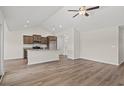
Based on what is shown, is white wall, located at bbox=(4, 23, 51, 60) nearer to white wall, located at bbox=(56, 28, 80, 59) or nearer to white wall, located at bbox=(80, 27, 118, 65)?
white wall, located at bbox=(56, 28, 80, 59)

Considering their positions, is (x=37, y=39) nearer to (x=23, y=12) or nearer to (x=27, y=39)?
(x=27, y=39)

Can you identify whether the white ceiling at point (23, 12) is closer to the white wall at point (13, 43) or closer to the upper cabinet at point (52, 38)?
the white wall at point (13, 43)

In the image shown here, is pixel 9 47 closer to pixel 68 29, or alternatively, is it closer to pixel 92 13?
pixel 68 29

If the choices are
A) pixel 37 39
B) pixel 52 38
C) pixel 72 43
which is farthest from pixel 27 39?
pixel 72 43

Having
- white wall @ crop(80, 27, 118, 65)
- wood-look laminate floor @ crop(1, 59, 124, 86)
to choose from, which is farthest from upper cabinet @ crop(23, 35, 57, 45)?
wood-look laminate floor @ crop(1, 59, 124, 86)

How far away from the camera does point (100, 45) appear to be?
6492mm

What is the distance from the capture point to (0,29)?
11.9 ft

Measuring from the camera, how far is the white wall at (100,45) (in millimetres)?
5730

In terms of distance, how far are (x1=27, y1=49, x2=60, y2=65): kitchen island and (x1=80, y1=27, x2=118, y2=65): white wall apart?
226 centimetres

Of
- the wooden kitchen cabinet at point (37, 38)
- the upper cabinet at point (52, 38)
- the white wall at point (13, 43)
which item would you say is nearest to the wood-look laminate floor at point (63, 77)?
the white wall at point (13, 43)

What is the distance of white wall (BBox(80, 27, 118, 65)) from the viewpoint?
18.8ft

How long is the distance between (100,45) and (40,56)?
3737 mm
